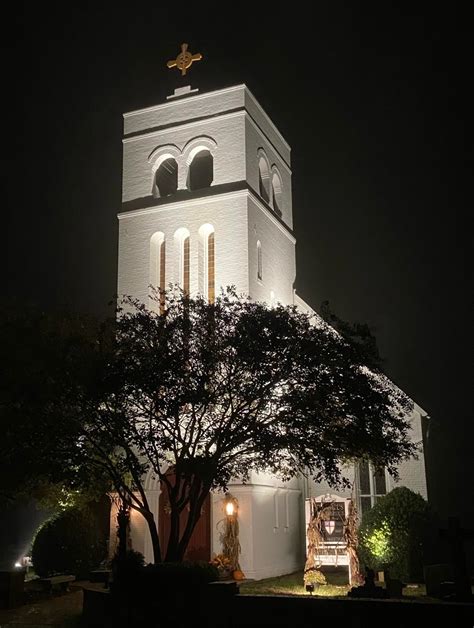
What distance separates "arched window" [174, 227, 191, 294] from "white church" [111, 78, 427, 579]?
0.14 ft

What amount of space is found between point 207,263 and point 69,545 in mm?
11901

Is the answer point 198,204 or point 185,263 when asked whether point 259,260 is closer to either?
point 185,263

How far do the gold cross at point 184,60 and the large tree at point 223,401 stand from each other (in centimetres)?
1683

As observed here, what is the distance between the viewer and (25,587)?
72.9 ft

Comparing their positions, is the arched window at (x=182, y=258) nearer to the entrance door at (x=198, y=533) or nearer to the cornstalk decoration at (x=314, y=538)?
the entrance door at (x=198, y=533)

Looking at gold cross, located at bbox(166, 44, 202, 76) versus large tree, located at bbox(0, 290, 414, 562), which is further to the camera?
gold cross, located at bbox(166, 44, 202, 76)

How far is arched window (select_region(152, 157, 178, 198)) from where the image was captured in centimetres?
3506

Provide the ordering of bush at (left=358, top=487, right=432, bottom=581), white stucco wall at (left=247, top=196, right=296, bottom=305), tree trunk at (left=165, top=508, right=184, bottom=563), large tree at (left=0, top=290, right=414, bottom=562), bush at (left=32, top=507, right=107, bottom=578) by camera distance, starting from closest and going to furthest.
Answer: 1. tree trunk at (left=165, top=508, right=184, bottom=563)
2. large tree at (left=0, top=290, right=414, bottom=562)
3. bush at (left=358, top=487, right=432, bottom=581)
4. bush at (left=32, top=507, right=107, bottom=578)
5. white stucco wall at (left=247, top=196, right=296, bottom=305)

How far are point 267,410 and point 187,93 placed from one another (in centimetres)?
1768

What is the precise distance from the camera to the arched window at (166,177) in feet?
115

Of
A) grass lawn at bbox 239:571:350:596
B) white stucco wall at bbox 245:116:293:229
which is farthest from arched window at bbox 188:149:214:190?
grass lawn at bbox 239:571:350:596

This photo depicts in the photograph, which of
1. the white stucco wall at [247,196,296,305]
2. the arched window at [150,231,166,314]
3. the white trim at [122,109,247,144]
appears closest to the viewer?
the white stucco wall at [247,196,296,305]

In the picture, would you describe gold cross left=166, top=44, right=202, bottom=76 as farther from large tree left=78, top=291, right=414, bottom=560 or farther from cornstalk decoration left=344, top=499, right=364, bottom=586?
cornstalk decoration left=344, top=499, right=364, bottom=586

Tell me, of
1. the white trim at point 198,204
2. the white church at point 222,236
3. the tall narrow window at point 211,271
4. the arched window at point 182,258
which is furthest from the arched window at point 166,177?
the tall narrow window at point 211,271
